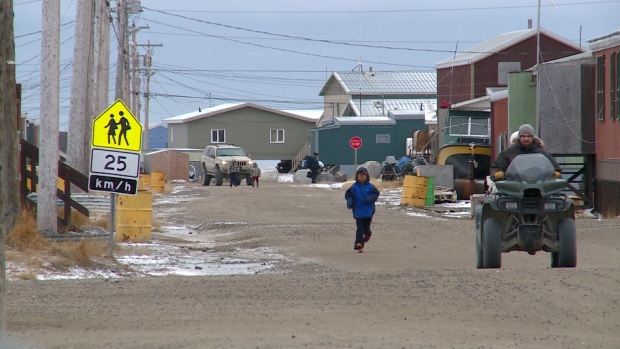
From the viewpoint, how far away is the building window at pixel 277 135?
262ft

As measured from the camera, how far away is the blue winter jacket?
16.8 meters

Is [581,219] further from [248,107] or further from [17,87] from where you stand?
[248,107]

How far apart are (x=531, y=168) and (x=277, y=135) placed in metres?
69.6

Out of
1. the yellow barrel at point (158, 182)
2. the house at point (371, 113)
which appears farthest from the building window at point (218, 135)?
the yellow barrel at point (158, 182)

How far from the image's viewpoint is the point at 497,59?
5669 centimetres

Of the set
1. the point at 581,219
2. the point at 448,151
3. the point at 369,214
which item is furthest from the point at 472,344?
the point at 448,151

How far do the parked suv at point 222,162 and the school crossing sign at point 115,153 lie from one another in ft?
102

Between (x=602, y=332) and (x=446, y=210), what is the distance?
1979 centimetres

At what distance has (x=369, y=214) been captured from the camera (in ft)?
55.1

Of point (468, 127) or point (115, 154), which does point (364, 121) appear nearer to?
point (468, 127)

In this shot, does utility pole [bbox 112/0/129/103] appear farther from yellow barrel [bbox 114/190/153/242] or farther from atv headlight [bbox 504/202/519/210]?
atv headlight [bbox 504/202/519/210]

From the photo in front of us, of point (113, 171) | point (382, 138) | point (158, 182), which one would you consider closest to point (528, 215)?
point (113, 171)

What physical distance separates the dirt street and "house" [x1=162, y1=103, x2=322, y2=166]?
63.3 m

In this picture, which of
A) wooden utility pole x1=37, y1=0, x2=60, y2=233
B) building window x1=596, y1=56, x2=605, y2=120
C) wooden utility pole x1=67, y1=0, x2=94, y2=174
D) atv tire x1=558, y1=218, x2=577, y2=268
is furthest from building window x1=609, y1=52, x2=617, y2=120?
wooden utility pole x1=37, y1=0, x2=60, y2=233
